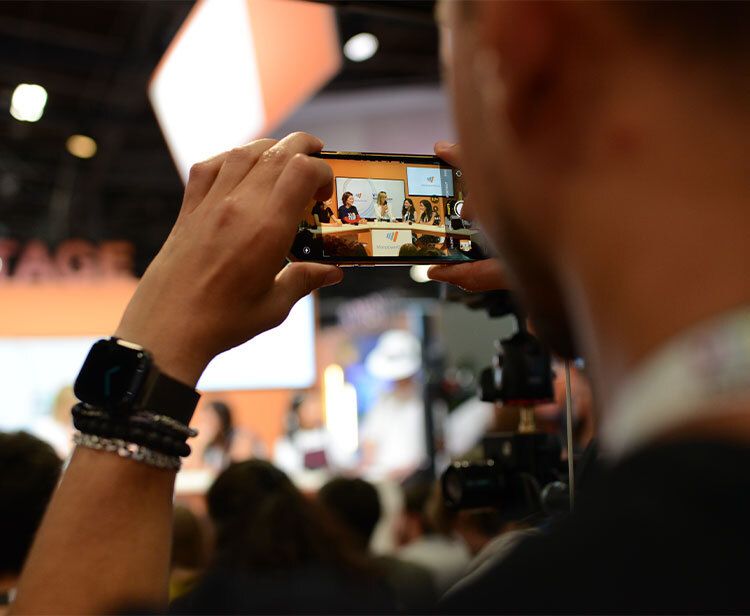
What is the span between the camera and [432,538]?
2656mm

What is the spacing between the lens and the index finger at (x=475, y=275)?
87cm

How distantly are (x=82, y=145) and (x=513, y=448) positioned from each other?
256 inches

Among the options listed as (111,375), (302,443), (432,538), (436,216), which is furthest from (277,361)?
(111,375)

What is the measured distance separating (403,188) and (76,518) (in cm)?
54

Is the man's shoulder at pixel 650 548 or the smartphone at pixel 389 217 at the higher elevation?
the smartphone at pixel 389 217

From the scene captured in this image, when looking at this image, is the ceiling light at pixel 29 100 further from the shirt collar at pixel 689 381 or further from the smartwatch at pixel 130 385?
the shirt collar at pixel 689 381

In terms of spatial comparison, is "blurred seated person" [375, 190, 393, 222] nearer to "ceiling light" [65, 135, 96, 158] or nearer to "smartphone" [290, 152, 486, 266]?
"smartphone" [290, 152, 486, 266]

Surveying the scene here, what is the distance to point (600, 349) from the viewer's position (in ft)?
1.06

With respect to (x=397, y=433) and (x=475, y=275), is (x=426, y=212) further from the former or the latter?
(x=397, y=433)

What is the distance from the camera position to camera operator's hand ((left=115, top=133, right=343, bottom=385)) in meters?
0.61

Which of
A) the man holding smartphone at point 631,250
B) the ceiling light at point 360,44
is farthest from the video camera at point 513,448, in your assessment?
the ceiling light at point 360,44

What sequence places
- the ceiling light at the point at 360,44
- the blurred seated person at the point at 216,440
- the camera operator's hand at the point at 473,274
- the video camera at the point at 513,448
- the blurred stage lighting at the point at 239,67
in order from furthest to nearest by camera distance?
the blurred seated person at the point at 216,440 < the ceiling light at the point at 360,44 < the blurred stage lighting at the point at 239,67 < the video camera at the point at 513,448 < the camera operator's hand at the point at 473,274

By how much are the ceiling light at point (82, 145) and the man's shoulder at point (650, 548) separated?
710cm

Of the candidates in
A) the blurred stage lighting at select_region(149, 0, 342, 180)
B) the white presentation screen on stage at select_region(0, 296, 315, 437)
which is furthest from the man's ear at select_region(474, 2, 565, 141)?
the white presentation screen on stage at select_region(0, 296, 315, 437)
